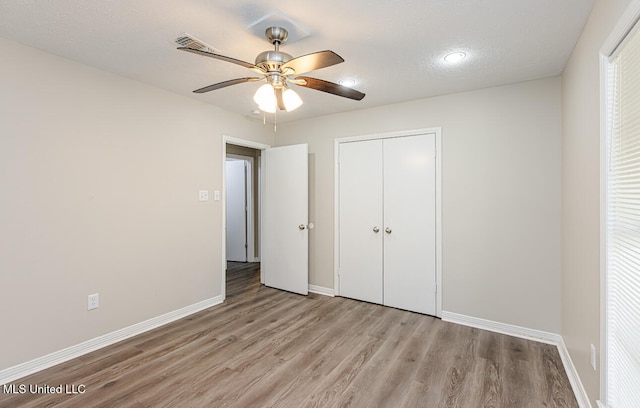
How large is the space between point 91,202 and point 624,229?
11.7 feet

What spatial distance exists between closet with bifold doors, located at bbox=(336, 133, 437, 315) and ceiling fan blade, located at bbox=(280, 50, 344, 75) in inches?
79.7

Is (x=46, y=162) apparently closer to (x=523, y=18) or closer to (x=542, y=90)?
(x=523, y=18)

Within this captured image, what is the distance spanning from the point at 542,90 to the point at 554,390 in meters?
2.47

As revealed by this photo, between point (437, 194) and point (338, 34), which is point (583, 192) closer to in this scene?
point (437, 194)

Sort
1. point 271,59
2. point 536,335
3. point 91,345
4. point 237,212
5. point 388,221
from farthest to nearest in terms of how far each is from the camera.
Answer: point 237,212 → point 388,221 → point 536,335 → point 91,345 → point 271,59

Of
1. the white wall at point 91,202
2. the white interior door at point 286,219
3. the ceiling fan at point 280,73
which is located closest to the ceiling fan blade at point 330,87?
the ceiling fan at point 280,73

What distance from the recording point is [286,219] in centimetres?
427

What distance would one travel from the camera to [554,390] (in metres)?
2.07

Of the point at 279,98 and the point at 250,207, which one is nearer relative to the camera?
the point at 279,98

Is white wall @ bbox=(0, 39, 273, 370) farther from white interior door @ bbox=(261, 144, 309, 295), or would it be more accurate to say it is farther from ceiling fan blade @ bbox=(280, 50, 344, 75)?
ceiling fan blade @ bbox=(280, 50, 344, 75)

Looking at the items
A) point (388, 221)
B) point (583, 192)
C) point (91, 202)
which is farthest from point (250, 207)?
point (583, 192)

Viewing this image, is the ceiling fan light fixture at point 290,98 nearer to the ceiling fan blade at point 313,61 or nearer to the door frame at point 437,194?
the ceiling fan blade at point 313,61

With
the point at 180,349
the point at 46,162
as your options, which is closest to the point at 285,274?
the point at 180,349

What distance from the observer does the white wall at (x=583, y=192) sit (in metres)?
1.67
